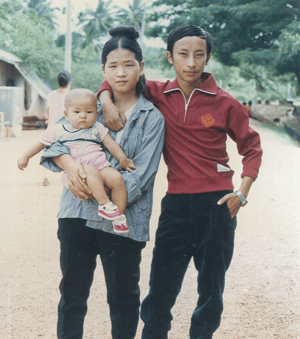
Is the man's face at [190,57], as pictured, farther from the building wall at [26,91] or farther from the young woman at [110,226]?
the building wall at [26,91]

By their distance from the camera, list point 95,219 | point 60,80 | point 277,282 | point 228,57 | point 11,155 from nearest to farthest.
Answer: point 95,219
point 277,282
point 60,80
point 11,155
point 228,57

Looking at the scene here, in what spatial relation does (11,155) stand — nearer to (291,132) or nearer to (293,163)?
(293,163)

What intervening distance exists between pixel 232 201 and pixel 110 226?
688 millimetres

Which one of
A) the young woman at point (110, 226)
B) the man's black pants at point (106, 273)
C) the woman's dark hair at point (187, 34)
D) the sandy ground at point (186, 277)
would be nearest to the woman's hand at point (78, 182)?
the young woman at point (110, 226)

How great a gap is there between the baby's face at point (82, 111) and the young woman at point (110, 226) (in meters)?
0.14

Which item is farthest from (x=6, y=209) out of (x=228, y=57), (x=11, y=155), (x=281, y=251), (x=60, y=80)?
(x=228, y=57)

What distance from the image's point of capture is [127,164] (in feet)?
7.23

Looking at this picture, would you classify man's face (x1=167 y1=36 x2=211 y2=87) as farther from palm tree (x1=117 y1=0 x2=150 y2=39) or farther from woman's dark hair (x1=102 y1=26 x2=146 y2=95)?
palm tree (x1=117 y1=0 x2=150 y2=39)

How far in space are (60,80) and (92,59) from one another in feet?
102

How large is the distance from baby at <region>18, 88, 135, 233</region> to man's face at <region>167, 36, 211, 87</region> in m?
0.51

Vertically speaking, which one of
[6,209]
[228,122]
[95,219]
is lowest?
[6,209]

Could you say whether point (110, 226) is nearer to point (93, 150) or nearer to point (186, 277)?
point (93, 150)

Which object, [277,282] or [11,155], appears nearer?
[277,282]

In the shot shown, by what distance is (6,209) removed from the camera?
628cm
